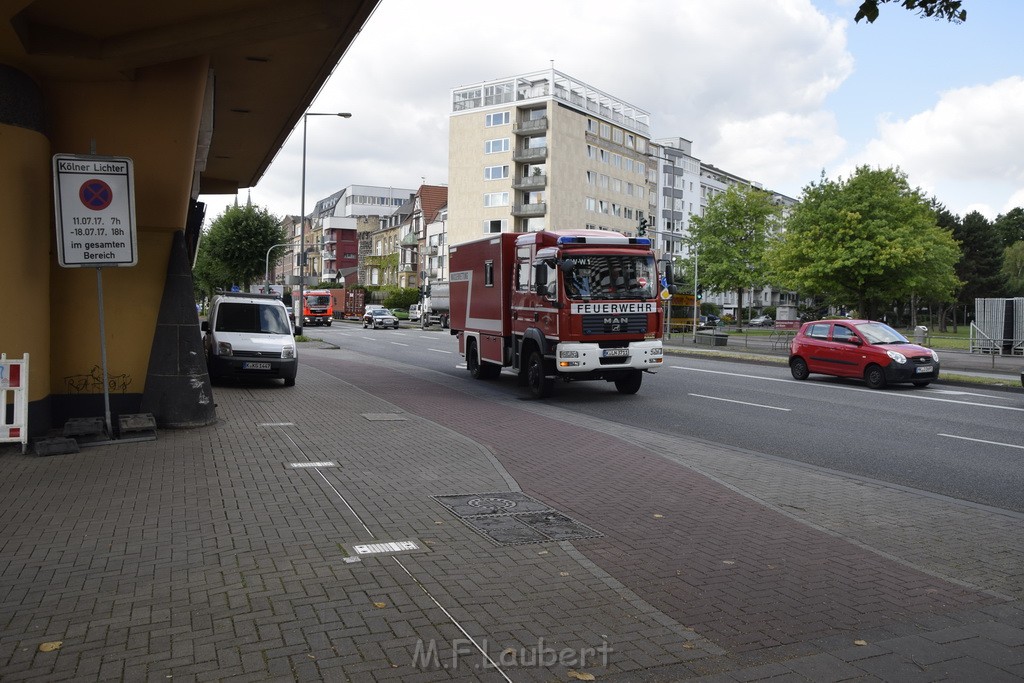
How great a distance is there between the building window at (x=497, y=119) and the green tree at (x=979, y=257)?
45286 mm

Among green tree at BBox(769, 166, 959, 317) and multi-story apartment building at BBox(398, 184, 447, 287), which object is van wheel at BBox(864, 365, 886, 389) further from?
multi-story apartment building at BBox(398, 184, 447, 287)

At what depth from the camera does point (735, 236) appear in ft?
218

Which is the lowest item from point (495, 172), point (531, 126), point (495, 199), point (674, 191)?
point (495, 199)

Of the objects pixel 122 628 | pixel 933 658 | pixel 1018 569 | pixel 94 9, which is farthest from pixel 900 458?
pixel 94 9

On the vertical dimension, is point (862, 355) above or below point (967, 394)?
above

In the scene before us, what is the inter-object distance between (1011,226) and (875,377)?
7871cm

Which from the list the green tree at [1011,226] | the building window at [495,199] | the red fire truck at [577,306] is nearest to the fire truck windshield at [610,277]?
the red fire truck at [577,306]

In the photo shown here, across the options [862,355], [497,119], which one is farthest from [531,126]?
[862,355]

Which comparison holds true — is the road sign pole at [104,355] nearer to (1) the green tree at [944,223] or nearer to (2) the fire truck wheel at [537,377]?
(2) the fire truck wheel at [537,377]

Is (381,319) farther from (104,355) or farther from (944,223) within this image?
(944,223)

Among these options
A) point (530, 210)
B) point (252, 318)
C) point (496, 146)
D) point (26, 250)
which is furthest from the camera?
point (496, 146)

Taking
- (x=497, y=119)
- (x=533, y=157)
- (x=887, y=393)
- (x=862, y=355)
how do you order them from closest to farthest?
(x=887, y=393) → (x=862, y=355) → (x=533, y=157) → (x=497, y=119)

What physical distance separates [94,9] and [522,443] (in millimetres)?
6816

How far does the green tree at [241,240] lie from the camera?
1834 inches
